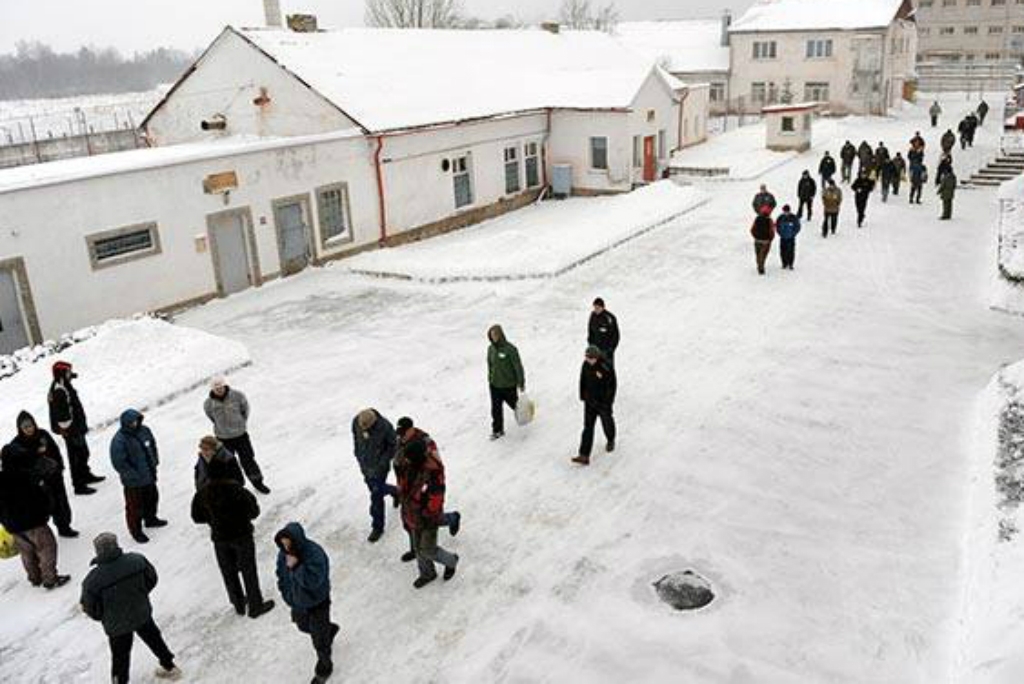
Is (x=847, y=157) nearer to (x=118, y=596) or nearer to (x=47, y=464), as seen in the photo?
(x=47, y=464)

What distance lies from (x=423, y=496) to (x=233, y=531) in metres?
1.71

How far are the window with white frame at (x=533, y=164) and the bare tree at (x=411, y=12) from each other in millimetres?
37434

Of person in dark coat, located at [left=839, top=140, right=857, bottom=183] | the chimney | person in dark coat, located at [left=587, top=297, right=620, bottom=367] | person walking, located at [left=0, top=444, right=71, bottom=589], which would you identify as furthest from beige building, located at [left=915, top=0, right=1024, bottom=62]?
person walking, located at [left=0, top=444, right=71, bottom=589]

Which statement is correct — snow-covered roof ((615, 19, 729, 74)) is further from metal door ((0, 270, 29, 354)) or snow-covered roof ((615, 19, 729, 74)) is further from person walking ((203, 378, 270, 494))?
person walking ((203, 378, 270, 494))

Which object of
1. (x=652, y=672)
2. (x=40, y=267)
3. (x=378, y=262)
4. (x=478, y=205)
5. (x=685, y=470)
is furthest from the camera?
(x=478, y=205)

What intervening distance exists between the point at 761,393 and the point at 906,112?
4409 cm

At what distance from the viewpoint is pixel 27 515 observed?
8172 mm

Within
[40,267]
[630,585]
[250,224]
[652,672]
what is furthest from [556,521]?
[250,224]

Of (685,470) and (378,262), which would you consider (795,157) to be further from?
(685,470)

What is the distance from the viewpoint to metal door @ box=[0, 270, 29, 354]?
1490 centimetres

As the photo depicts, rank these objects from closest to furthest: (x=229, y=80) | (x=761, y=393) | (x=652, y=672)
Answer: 1. (x=652, y=672)
2. (x=761, y=393)
3. (x=229, y=80)

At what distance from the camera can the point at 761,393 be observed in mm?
12352

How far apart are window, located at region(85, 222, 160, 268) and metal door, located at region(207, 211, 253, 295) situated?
1386 mm

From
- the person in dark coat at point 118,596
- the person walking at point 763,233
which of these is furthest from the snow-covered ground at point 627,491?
the person in dark coat at point 118,596
